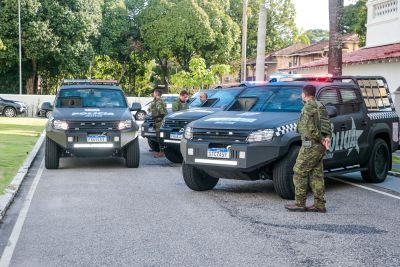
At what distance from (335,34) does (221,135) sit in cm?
896

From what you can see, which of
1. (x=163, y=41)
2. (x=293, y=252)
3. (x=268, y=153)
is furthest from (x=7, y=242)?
(x=163, y=41)

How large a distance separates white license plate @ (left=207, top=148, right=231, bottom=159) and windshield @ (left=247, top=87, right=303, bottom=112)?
4.70 feet

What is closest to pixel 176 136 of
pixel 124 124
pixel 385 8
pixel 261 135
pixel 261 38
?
pixel 124 124

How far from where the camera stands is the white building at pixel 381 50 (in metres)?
22.4

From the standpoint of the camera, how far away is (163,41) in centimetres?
5566

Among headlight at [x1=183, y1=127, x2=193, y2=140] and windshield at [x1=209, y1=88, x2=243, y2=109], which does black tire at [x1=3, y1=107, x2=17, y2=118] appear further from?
headlight at [x1=183, y1=127, x2=193, y2=140]

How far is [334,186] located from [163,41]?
45107mm

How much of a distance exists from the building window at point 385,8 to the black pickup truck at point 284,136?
14011 millimetres

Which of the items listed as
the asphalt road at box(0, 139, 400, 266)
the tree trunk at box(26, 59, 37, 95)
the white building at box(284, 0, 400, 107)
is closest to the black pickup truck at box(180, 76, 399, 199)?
the asphalt road at box(0, 139, 400, 266)

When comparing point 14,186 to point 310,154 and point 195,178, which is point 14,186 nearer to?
point 195,178

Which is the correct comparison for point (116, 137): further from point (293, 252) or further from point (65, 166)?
point (293, 252)

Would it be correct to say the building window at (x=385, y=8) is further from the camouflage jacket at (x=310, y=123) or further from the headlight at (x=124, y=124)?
the camouflage jacket at (x=310, y=123)

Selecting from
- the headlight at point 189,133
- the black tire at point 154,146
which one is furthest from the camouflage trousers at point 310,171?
the black tire at point 154,146

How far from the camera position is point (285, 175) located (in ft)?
31.5
